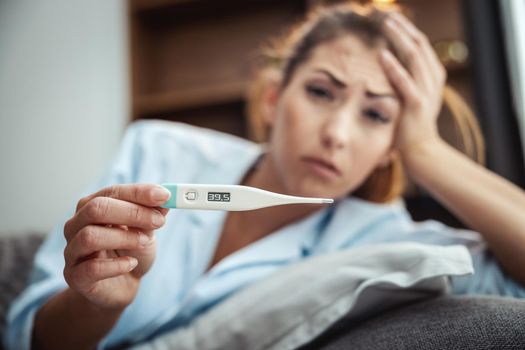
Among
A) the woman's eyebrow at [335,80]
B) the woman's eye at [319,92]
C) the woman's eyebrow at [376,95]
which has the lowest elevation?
the woman's eyebrow at [376,95]

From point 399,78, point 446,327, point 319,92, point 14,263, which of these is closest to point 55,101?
point 14,263

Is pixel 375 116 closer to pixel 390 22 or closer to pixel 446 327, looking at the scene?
pixel 390 22

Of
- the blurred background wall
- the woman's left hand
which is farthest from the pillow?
the blurred background wall

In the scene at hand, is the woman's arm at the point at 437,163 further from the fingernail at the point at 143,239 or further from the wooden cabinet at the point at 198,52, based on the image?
the wooden cabinet at the point at 198,52

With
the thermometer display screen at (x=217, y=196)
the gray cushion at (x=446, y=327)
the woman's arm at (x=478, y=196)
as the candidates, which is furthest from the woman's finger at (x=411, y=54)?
the thermometer display screen at (x=217, y=196)

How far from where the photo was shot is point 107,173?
0.82 m

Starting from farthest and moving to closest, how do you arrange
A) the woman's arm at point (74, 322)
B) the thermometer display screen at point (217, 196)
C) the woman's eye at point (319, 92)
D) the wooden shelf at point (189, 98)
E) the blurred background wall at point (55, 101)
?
1. the wooden shelf at point (189, 98)
2. the blurred background wall at point (55, 101)
3. the woman's eye at point (319, 92)
4. the woman's arm at point (74, 322)
5. the thermometer display screen at point (217, 196)

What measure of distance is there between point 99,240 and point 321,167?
39 centimetres

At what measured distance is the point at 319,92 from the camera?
74cm

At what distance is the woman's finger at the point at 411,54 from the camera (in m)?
0.73

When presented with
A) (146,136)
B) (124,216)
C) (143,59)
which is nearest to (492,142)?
(146,136)

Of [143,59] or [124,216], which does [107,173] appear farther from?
[143,59]

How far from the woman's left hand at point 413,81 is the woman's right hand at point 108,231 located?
1.51 feet

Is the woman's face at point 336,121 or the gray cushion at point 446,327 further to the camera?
the woman's face at point 336,121
